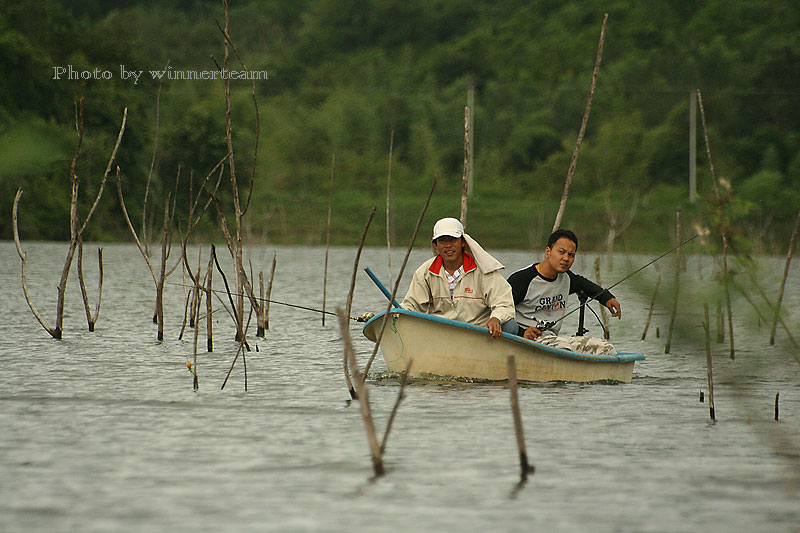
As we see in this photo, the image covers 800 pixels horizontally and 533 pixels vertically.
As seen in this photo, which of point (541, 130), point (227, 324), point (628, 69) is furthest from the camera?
point (628, 69)

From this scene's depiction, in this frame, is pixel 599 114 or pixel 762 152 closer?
pixel 762 152

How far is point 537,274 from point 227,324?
592cm

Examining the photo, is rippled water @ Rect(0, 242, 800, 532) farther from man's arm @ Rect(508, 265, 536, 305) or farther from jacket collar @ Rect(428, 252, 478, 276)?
jacket collar @ Rect(428, 252, 478, 276)

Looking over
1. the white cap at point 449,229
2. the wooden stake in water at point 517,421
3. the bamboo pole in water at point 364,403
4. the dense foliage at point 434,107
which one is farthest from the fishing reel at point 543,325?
the dense foliage at point 434,107

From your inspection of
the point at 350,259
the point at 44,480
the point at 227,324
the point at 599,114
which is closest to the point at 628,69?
the point at 599,114

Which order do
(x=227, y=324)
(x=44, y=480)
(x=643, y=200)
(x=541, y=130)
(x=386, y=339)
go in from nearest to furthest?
(x=44, y=480)
(x=386, y=339)
(x=227, y=324)
(x=643, y=200)
(x=541, y=130)

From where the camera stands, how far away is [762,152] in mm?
43906

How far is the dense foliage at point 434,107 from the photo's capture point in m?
35.0

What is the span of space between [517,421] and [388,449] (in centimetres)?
130

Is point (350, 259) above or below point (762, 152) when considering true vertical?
below

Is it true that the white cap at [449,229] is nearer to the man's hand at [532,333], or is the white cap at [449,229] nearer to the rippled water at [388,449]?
the man's hand at [532,333]

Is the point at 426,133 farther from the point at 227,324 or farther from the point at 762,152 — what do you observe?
the point at 227,324

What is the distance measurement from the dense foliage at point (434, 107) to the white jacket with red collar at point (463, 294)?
67.6 feet

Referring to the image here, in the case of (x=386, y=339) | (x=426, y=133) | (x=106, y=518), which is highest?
(x=426, y=133)
